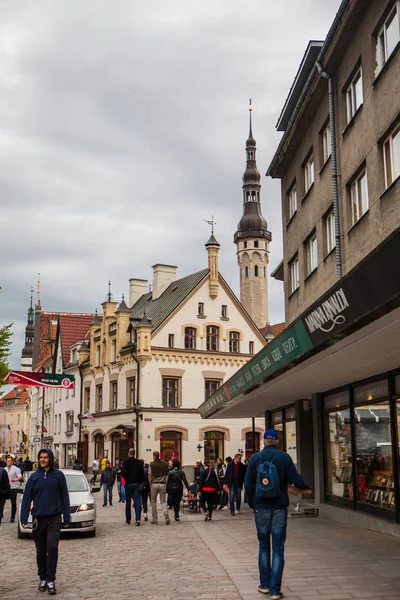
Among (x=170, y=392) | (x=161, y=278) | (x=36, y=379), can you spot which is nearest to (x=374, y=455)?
(x=36, y=379)

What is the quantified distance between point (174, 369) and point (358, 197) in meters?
29.5

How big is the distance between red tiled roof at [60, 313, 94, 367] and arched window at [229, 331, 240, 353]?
1680cm

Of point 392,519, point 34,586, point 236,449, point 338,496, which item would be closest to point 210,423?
point 236,449

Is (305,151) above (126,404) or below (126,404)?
above

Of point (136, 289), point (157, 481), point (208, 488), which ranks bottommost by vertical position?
point (208, 488)

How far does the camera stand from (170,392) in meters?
46.3

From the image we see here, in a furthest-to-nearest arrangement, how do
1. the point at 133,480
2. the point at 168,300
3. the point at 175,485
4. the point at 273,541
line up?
the point at 168,300
the point at 175,485
the point at 133,480
the point at 273,541

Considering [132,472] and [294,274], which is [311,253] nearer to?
[294,274]

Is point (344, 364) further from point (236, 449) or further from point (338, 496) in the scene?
point (236, 449)

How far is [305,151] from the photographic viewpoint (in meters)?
23.6

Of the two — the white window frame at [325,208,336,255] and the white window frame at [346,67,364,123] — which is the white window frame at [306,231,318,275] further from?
the white window frame at [346,67,364,123]

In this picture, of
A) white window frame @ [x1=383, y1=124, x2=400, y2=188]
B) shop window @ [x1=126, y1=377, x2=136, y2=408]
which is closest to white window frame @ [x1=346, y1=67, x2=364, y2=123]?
white window frame @ [x1=383, y1=124, x2=400, y2=188]

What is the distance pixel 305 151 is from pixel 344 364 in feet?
40.0

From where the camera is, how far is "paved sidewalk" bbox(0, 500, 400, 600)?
853 cm
